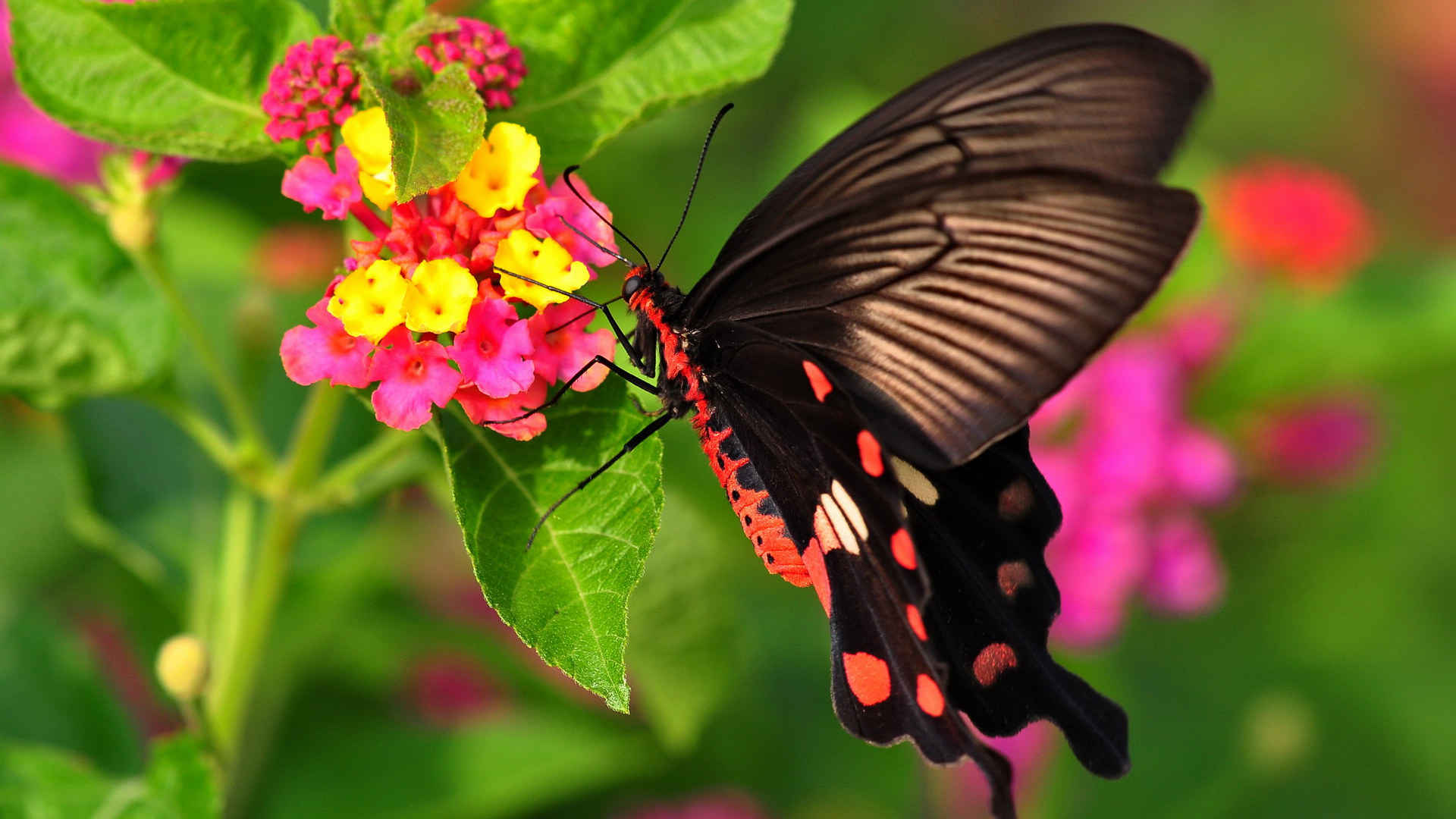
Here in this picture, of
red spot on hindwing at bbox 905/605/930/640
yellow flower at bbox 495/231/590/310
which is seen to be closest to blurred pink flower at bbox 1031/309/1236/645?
red spot on hindwing at bbox 905/605/930/640

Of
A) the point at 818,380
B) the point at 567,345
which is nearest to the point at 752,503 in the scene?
the point at 818,380

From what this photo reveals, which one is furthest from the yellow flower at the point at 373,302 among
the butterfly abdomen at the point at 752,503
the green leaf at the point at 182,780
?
the green leaf at the point at 182,780

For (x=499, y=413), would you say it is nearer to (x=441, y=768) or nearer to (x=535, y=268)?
(x=535, y=268)

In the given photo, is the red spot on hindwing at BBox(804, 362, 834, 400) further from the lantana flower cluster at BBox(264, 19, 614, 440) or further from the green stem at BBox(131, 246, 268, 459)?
the green stem at BBox(131, 246, 268, 459)

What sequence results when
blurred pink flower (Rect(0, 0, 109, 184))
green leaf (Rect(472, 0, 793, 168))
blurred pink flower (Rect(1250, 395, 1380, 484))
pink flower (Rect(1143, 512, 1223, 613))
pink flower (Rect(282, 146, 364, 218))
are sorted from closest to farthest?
pink flower (Rect(282, 146, 364, 218)), green leaf (Rect(472, 0, 793, 168)), blurred pink flower (Rect(0, 0, 109, 184)), pink flower (Rect(1143, 512, 1223, 613)), blurred pink flower (Rect(1250, 395, 1380, 484))

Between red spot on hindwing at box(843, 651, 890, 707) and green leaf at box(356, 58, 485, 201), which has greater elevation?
green leaf at box(356, 58, 485, 201)

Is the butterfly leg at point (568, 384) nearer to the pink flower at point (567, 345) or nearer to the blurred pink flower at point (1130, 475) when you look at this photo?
the pink flower at point (567, 345)
